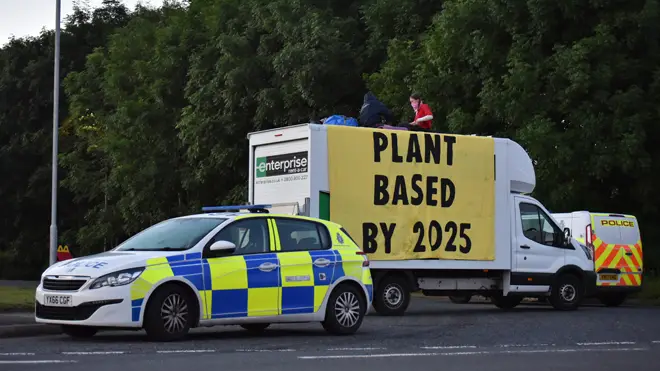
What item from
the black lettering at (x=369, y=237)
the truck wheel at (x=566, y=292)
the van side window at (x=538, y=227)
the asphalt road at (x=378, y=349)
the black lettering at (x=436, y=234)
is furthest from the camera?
the truck wheel at (x=566, y=292)

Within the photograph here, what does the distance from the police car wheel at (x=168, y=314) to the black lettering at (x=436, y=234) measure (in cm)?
842

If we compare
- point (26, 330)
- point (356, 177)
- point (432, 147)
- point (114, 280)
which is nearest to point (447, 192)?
point (432, 147)

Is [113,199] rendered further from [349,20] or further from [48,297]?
[48,297]

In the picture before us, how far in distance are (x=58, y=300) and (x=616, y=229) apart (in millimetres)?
15485

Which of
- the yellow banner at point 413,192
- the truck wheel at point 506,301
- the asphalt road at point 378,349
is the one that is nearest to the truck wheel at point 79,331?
the asphalt road at point 378,349

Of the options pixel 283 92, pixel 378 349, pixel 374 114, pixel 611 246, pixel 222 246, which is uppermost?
pixel 283 92

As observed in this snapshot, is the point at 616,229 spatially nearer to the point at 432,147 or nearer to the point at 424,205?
the point at 424,205

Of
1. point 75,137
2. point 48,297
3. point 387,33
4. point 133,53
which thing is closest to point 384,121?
point 48,297

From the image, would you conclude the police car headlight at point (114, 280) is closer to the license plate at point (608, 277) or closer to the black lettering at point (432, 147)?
the black lettering at point (432, 147)

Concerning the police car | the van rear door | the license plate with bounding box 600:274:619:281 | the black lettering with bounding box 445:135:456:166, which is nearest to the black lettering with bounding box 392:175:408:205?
the black lettering with bounding box 445:135:456:166

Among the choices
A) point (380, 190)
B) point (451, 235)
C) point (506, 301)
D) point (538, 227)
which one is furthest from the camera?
point (506, 301)

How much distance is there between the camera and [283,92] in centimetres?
4500

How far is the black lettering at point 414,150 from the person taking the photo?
21859mm

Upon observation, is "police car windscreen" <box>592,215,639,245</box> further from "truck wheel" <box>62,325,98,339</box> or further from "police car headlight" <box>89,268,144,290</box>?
"police car headlight" <box>89,268,144,290</box>
